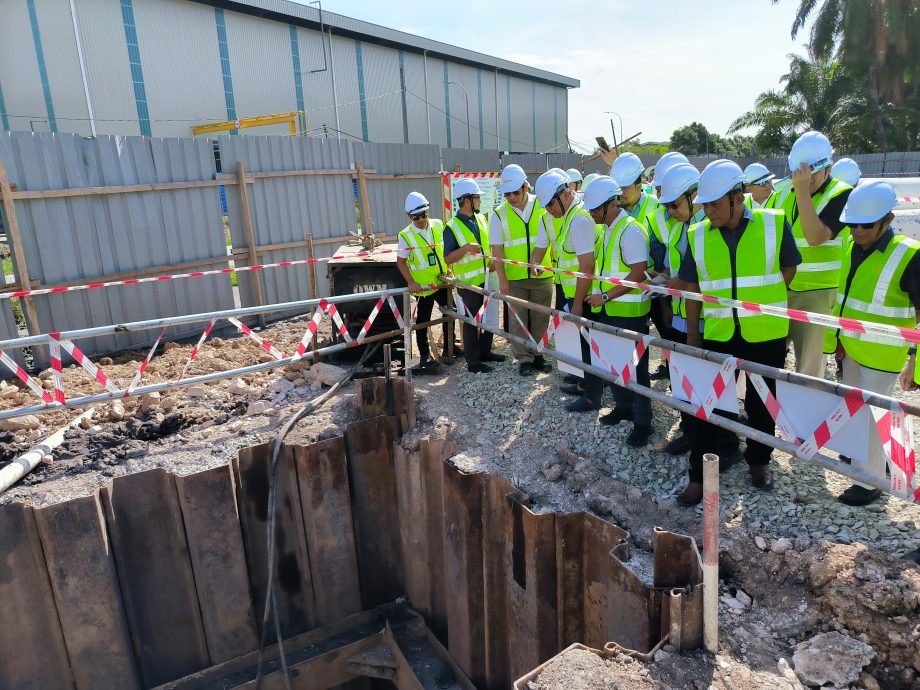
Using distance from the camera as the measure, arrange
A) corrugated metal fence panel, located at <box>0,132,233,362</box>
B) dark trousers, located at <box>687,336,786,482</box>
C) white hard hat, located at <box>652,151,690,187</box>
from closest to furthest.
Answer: dark trousers, located at <box>687,336,786,482</box>, white hard hat, located at <box>652,151,690,187</box>, corrugated metal fence panel, located at <box>0,132,233,362</box>

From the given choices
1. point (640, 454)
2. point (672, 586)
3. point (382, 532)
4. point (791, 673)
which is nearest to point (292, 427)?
point (382, 532)

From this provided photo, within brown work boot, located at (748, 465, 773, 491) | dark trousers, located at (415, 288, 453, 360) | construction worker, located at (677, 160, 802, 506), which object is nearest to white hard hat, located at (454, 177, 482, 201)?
dark trousers, located at (415, 288, 453, 360)

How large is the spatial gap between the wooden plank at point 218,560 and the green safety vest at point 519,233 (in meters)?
3.36

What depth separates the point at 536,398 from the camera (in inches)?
241

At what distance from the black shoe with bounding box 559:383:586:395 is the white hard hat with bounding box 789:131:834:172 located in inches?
98.9

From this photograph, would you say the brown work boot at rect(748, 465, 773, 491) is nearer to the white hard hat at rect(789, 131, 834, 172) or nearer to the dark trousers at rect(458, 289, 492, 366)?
the white hard hat at rect(789, 131, 834, 172)

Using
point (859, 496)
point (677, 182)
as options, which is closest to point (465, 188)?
point (677, 182)

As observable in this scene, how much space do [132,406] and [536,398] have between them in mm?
3914

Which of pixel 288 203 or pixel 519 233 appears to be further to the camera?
pixel 288 203

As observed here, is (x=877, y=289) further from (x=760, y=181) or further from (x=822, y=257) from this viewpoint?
(x=760, y=181)

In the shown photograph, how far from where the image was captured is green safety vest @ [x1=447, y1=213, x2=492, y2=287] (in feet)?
21.8

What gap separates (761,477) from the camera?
4.18 m

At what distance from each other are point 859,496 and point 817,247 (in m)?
1.83

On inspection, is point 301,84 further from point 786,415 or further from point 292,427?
point 786,415
